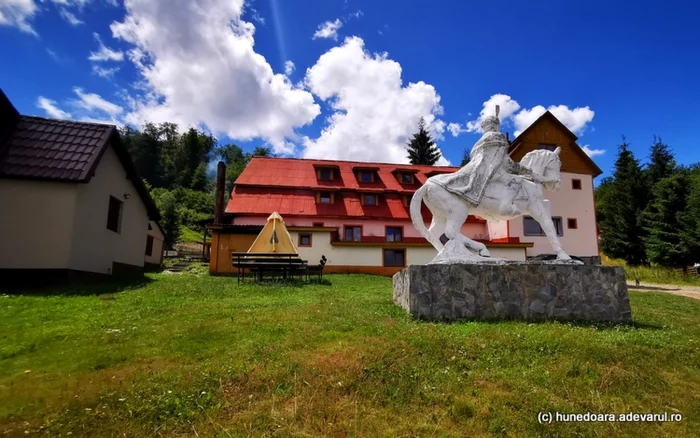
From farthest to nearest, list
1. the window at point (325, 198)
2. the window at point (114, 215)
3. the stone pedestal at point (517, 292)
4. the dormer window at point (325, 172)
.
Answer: the dormer window at point (325, 172), the window at point (325, 198), the window at point (114, 215), the stone pedestal at point (517, 292)

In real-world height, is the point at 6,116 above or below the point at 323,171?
below

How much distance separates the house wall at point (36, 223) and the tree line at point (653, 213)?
38.5 m

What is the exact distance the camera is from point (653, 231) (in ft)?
105

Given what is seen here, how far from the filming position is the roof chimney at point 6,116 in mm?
12891

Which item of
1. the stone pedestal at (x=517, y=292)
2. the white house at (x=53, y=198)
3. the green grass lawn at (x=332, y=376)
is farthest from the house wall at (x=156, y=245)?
the stone pedestal at (x=517, y=292)

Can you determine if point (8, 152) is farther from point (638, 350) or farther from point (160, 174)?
point (160, 174)

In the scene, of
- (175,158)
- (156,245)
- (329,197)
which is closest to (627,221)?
(329,197)

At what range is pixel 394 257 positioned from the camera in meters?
23.4

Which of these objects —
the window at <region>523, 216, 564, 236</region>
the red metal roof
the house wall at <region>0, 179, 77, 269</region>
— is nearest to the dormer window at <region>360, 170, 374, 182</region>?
the red metal roof

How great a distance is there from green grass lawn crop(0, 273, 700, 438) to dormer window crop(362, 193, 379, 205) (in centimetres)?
2124

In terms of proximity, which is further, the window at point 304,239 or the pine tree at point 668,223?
the pine tree at point 668,223

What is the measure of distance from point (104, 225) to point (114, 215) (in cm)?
142

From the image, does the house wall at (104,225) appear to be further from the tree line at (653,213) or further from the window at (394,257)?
the tree line at (653,213)

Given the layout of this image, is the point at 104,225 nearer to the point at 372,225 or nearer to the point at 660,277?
the point at 372,225
